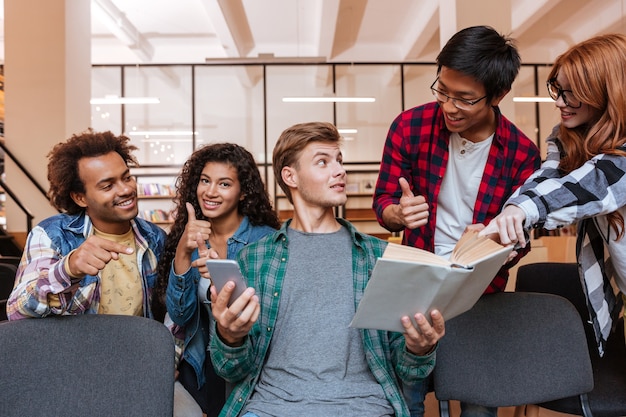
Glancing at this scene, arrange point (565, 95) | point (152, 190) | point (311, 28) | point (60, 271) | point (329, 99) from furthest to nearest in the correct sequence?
point (152, 190)
point (311, 28)
point (329, 99)
point (565, 95)
point (60, 271)

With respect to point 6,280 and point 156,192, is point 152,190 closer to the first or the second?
point 156,192

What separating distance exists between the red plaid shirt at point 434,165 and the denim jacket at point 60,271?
845 millimetres

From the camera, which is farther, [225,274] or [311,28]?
[311,28]

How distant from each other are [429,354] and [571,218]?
1.67 ft

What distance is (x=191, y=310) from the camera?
1870 mm

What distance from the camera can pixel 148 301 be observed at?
75.9 inches

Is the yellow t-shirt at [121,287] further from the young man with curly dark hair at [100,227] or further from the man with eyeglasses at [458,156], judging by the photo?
the man with eyeglasses at [458,156]

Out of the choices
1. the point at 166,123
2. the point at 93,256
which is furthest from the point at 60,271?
the point at 166,123

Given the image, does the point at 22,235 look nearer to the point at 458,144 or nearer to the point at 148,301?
the point at 148,301

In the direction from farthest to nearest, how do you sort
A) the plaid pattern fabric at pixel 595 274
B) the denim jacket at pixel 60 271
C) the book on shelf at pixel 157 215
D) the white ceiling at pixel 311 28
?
1. the book on shelf at pixel 157 215
2. the white ceiling at pixel 311 28
3. the plaid pattern fabric at pixel 595 274
4. the denim jacket at pixel 60 271

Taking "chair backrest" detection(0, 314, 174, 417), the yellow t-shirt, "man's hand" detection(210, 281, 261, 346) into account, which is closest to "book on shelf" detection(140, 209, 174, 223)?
the yellow t-shirt

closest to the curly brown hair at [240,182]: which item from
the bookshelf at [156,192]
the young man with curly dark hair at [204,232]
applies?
the young man with curly dark hair at [204,232]

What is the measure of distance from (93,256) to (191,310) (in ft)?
1.87

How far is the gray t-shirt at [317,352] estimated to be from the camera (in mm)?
1496
